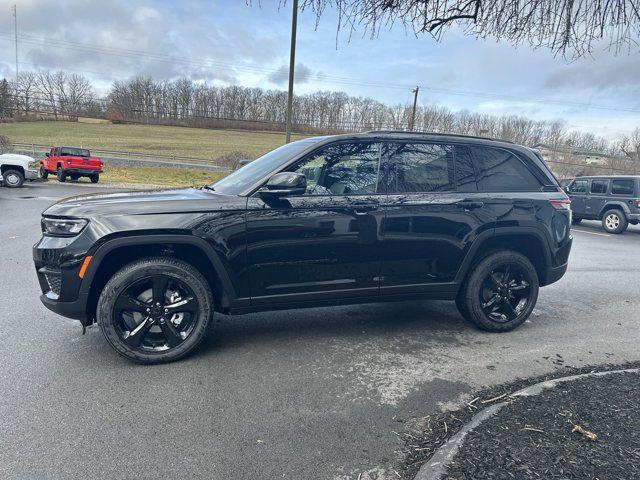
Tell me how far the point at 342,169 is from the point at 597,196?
14.1 m

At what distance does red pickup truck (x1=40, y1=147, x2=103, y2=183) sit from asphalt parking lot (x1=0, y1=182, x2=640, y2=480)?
1910 cm

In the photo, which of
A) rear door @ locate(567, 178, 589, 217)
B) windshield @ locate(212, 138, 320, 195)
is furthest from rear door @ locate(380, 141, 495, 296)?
rear door @ locate(567, 178, 589, 217)

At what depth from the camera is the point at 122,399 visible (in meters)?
2.94

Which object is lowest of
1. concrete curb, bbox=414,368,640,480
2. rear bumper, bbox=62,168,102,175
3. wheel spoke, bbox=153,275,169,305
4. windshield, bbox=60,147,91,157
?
concrete curb, bbox=414,368,640,480

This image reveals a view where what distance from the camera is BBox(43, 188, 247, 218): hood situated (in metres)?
3.27

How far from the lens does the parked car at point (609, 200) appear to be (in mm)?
13306

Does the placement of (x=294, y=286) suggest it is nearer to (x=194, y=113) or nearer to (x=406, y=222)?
(x=406, y=222)

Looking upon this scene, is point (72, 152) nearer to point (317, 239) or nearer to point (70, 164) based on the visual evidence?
point (70, 164)

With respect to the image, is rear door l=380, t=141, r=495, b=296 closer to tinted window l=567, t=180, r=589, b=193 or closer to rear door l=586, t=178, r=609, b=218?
rear door l=586, t=178, r=609, b=218

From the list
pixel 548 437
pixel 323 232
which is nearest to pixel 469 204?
pixel 323 232

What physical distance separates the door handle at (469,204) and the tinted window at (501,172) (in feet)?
0.59

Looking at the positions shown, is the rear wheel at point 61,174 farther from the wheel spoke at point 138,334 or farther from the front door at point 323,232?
the front door at point 323,232

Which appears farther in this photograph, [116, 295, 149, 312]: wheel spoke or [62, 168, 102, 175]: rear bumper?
[62, 168, 102, 175]: rear bumper

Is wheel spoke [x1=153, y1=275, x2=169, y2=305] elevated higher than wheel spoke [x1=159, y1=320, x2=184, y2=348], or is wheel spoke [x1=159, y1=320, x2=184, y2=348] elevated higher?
wheel spoke [x1=153, y1=275, x2=169, y2=305]
